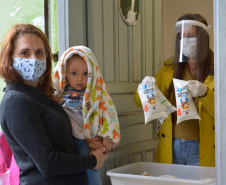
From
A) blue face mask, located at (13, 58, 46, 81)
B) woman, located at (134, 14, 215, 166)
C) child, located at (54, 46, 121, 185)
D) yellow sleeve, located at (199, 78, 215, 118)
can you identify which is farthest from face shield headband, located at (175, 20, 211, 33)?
blue face mask, located at (13, 58, 46, 81)

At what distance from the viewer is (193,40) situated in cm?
233

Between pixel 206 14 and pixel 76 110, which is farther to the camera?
pixel 206 14

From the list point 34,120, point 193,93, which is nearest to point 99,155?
point 34,120

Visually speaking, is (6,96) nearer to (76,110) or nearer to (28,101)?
(28,101)

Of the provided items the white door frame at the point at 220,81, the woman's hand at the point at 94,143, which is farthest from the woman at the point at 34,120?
the white door frame at the point at 220,81

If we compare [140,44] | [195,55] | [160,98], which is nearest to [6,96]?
[160,98]

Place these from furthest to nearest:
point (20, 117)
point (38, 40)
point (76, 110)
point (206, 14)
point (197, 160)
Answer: point (206, 14)
point (197, 160)
point (76, 110)
point (38, 40)
point (20, 117)

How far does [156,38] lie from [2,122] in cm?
208

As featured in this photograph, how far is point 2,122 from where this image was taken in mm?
1526

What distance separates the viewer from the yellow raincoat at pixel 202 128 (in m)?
2.30

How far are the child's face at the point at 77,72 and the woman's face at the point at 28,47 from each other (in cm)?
29

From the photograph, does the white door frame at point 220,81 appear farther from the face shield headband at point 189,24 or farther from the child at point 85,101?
the child at point 85,101

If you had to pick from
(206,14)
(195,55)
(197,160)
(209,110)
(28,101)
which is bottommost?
(197,160)

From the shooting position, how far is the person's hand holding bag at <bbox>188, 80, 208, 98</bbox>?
7.24 ft
